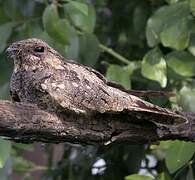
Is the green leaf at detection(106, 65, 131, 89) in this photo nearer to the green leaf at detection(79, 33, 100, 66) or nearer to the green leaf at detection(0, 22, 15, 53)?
the green leaf at detection(79, 33, 100, 66)

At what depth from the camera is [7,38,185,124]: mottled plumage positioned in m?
0.91

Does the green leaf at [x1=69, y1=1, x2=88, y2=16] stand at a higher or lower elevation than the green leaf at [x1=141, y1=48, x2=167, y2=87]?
higher

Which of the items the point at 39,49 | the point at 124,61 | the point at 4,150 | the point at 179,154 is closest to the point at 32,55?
the point at 39,49

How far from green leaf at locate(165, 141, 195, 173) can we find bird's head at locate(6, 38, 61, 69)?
35 cm

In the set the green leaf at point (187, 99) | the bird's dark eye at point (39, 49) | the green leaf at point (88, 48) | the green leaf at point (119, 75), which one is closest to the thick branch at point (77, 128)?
the bird's dark eye at point (39, 49)

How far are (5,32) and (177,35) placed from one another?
1.23 feet

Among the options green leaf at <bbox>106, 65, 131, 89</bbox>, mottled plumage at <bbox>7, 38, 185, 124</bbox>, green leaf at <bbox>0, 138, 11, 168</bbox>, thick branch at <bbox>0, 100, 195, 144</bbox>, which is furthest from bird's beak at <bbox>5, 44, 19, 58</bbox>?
green leaf at <bbox>106, 65, 131, 89</bbox>

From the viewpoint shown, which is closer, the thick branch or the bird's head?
the thick branch

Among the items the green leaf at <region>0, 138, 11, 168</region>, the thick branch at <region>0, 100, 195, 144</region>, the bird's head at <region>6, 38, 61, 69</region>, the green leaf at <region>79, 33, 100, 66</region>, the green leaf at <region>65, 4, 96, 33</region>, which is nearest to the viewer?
the thick branch at <region>0, 100, 195, 144</region>

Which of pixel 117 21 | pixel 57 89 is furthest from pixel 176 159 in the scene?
pixel 117 21

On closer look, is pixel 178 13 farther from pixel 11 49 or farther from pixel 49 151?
pixel 49 151

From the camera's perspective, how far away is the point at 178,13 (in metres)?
1.31

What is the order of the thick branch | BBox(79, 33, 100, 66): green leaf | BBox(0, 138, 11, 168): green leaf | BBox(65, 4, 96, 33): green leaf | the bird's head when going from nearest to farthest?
the thick branch, the bird's head, BBox(0, 138, 11, 168): green leaf, BBox(65, 4, 96, 33): green leaf, BBox(79, 33, 100, 66): green leaf

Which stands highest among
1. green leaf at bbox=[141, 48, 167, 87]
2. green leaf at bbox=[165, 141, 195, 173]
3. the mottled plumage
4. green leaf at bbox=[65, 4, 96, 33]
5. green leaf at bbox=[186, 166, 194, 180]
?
green leaf at bbox=[65, 4, 96, 33]
